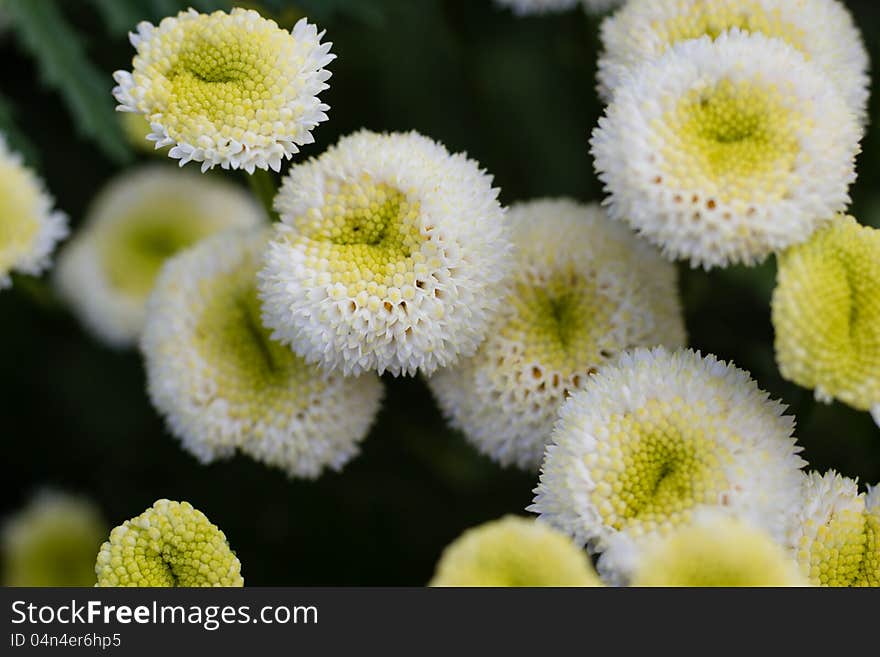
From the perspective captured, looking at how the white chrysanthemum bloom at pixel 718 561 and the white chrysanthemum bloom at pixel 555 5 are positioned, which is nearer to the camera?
the white chrysanthemum bloom at pixel 718 561

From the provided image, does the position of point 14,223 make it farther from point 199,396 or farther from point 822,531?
point 822,531

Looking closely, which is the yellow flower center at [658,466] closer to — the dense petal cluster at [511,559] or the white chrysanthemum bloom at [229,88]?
the dense petal cluster at [511,559]

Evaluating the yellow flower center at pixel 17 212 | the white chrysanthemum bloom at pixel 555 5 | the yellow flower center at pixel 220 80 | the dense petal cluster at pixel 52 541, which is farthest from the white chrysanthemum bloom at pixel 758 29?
the dense petal cluster at pixel 52 541

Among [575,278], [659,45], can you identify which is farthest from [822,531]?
[659,45]

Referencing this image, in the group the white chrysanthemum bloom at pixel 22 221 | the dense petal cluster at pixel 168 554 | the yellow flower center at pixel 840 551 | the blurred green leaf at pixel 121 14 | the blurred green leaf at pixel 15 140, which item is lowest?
the yellow flower center at pixel 840 551

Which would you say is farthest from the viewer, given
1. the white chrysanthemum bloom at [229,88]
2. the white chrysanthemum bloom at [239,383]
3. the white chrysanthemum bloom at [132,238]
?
the white chrysanthemum bloom at [132,238]
